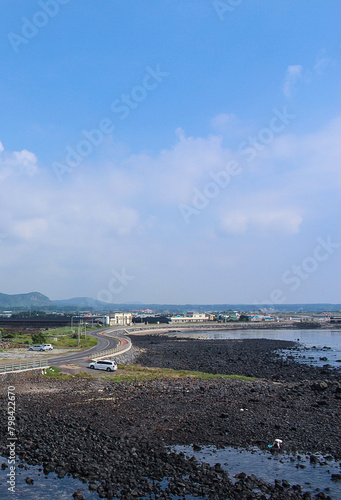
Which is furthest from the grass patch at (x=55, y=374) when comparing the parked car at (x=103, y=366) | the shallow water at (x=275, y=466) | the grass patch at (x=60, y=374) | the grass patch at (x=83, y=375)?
the shallow water at (x=275, y=466)

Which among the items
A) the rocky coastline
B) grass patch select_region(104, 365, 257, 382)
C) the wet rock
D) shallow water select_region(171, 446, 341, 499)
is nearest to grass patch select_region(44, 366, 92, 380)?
the rocky coastline

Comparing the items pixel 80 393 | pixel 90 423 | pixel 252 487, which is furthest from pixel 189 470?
pixel 80 393

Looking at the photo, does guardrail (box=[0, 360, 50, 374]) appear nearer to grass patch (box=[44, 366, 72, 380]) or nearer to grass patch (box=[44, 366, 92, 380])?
grass patch (box=[44, 366, 72, 380])

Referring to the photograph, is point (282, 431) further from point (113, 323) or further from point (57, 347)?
point (113, 323)

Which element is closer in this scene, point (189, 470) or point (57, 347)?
point (189, 470)

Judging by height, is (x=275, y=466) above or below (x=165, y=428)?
below

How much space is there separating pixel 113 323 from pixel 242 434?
4705 inches

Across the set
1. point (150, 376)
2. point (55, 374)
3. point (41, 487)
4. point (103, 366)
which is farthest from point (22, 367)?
point (41, 487)

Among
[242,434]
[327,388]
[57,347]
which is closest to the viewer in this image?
[242,434]

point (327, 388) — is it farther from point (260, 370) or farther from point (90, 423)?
point (90, 423)

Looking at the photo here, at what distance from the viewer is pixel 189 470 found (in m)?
17.0

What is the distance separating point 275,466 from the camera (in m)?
18.1

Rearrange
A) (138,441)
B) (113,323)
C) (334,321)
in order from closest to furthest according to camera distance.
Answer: (138,441), (113,323), (334,321)

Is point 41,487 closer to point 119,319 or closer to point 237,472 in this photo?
point 237,472
